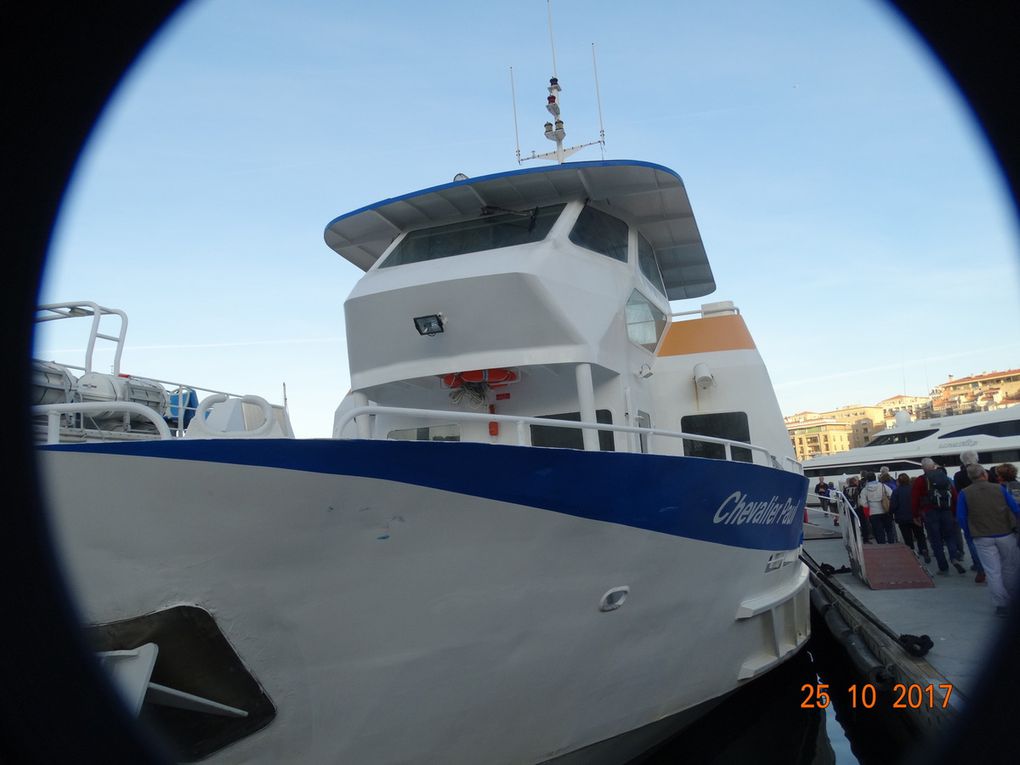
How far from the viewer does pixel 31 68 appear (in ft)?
7.46

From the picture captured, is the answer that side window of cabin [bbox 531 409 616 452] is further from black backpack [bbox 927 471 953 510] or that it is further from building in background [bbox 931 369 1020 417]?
building in background [bbox 931 369 1020 417]

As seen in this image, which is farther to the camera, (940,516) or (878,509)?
(878,509)

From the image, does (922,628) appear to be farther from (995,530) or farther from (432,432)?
(432,432)

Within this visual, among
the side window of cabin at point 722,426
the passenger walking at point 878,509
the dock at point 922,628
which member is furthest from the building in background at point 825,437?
the side window of cabin at point 722,426

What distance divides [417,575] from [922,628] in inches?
222

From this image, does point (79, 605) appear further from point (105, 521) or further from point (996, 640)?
point (996, 640)

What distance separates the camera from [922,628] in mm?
6711

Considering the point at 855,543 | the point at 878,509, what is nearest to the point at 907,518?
the point at 878,509

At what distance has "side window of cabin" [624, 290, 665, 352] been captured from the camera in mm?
7039

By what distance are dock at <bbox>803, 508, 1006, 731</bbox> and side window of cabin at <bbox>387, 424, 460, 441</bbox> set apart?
13.5 ft

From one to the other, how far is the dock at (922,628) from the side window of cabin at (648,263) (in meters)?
4.47

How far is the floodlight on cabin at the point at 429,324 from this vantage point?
19.2 ft

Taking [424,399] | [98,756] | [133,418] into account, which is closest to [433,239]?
[424,399]
